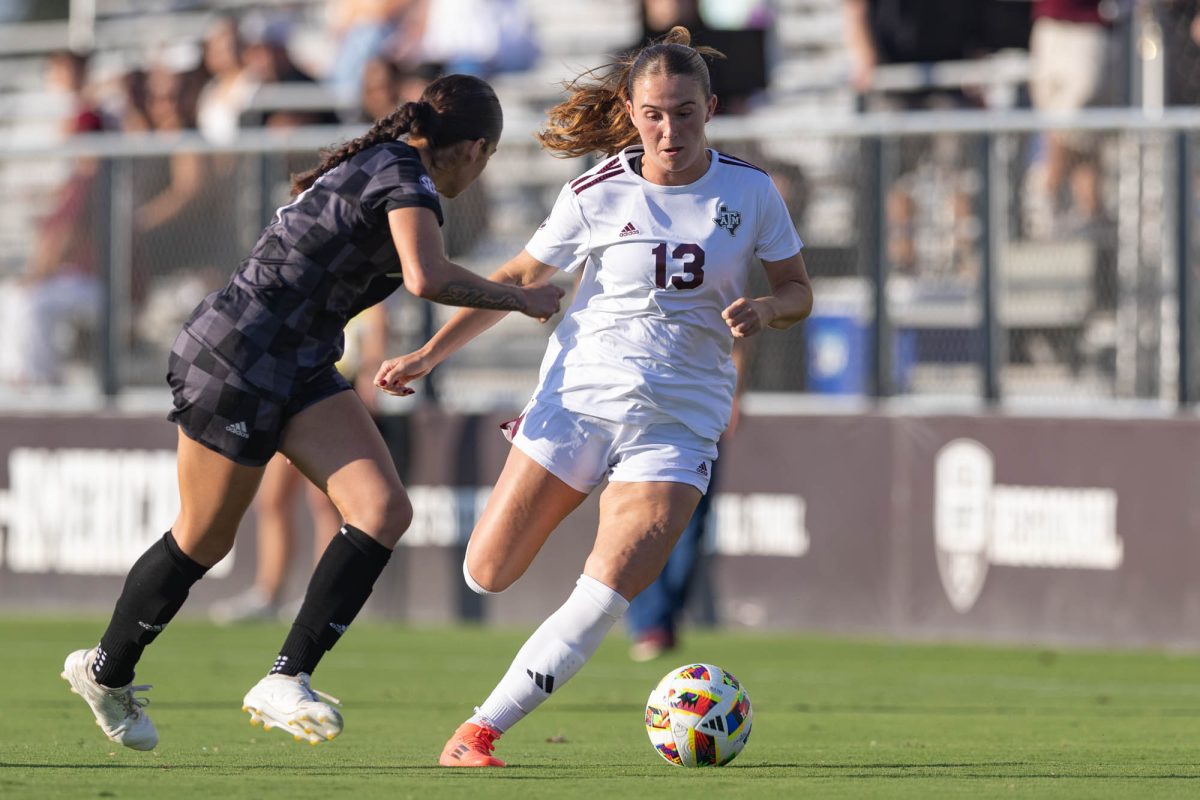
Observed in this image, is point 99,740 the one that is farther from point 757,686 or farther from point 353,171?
point 757,686

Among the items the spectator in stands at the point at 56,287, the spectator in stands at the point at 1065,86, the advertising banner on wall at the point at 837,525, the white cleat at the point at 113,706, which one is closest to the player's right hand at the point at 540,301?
the white cleat at the point at 113,706

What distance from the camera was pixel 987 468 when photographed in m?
12.8

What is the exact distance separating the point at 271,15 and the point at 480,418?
958 centimetres

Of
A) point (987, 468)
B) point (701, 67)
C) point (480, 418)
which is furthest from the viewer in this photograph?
point (480, 418)

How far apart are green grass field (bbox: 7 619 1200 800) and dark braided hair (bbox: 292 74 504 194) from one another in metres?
2.01

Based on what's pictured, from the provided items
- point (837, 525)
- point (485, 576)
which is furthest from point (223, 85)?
point (485, 576)

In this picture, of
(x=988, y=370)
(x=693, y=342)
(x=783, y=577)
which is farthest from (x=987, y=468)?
(x=693, y=342)

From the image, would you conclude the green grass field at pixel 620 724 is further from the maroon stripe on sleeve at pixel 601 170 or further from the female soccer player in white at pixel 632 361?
the maroon stripe on sleeve at pixel 601 170

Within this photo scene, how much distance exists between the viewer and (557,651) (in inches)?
261

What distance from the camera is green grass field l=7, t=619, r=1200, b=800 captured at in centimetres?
636

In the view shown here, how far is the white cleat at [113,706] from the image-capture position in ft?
23.5

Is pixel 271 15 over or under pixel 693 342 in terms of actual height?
over

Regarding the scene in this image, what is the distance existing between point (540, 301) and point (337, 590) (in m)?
1.19

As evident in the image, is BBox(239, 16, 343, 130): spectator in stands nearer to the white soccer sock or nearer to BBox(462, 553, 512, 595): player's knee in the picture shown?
BBox(462, 553, 512, 595): player's knee
